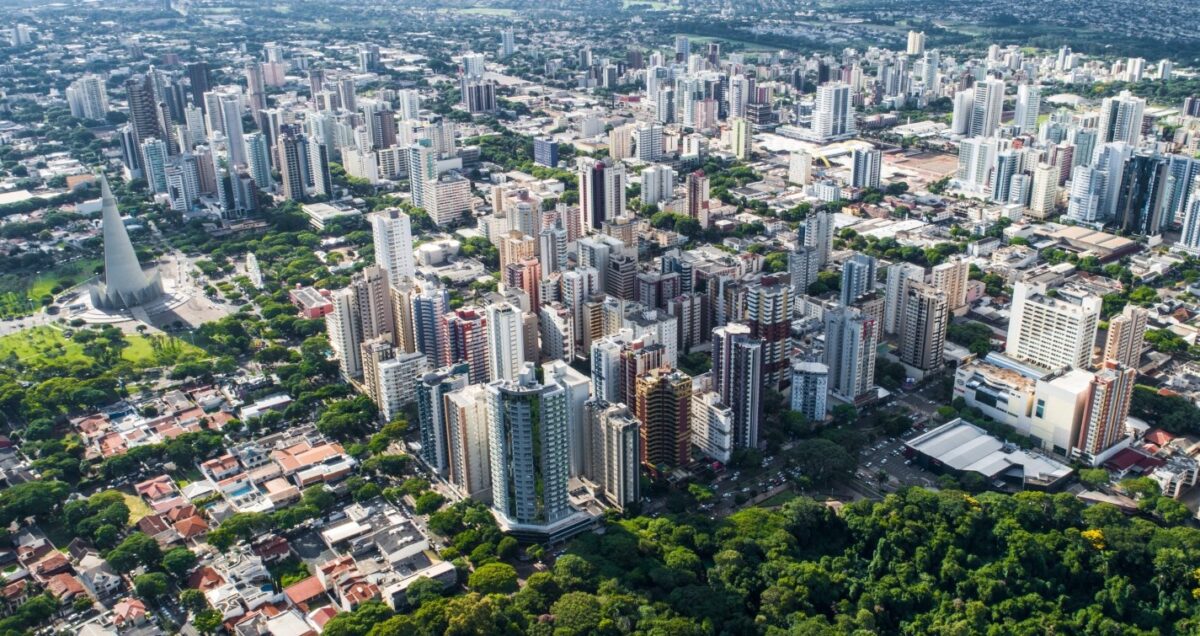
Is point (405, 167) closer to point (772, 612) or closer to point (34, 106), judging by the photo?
point (34, 106)

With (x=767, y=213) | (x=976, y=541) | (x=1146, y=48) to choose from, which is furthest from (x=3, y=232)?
(x=1146, y=48)

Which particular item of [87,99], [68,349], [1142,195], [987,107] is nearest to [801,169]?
[987,107]

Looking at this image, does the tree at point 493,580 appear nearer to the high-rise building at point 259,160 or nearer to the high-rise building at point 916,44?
the high-rise building at point 259,160

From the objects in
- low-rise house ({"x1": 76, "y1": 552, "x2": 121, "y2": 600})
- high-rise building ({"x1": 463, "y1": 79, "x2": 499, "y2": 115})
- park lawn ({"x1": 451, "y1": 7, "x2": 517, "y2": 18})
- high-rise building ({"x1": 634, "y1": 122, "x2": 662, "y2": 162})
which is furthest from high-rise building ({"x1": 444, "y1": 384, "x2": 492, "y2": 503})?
park lawn ({"x1": 451, "y1": 7, "x2": 517, "y2": 18})

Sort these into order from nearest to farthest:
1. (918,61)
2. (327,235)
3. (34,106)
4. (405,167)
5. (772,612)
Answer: (772,612), (327,235), (405,167), (34,106), (918,61)

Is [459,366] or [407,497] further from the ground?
[459,366]

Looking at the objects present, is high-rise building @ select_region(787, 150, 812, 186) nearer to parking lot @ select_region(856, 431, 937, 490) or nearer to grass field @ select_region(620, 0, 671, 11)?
parking lot @ select_region(856, 431, 937, 490)
